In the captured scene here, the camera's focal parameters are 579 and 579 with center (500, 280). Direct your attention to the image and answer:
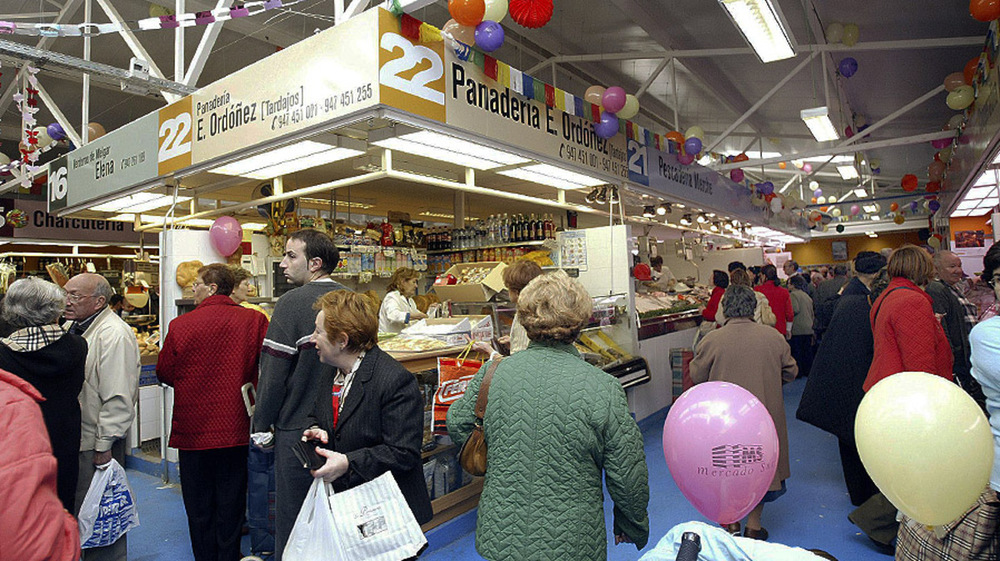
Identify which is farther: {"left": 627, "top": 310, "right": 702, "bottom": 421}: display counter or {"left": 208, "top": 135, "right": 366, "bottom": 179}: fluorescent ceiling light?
{"left": 627, "top": 310, "right": 702, "bottom": 421}: display counter

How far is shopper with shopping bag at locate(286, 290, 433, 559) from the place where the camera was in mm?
2154

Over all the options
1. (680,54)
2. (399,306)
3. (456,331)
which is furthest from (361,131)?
(680,54)

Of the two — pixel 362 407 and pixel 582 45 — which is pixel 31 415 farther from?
pixel 582 45

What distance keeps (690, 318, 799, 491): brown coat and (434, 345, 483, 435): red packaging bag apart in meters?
1.56

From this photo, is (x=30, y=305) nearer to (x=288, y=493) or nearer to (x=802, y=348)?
(x=288, y=493)

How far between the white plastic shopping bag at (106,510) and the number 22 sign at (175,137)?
2.73 m

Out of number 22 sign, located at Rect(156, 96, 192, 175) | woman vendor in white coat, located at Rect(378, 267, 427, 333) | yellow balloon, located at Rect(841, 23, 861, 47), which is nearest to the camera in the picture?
number 22 sign, located at Rect(156, 96, 192, 175)

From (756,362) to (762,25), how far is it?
288cm

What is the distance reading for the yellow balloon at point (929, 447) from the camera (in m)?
1.69

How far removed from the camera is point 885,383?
1.88 m

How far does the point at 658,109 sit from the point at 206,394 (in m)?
9.75

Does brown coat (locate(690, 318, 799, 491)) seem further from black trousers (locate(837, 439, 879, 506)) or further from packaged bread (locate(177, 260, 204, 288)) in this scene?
packaged bread (locate(177, 260, 204, 288))

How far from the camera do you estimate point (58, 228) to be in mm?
10266

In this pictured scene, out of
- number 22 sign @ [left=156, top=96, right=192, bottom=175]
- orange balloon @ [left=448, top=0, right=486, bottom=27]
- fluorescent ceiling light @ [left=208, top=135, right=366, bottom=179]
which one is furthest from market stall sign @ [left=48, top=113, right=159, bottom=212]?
orange balloon @ [left=448, top=0, right=486, bottom=27]
